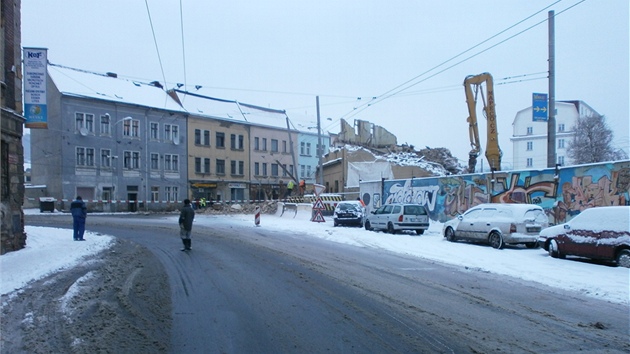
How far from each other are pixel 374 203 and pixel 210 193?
31.7 meters

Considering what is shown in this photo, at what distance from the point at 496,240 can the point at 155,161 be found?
1794 inches

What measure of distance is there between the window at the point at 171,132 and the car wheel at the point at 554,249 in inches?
1933

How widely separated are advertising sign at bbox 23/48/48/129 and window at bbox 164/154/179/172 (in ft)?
138

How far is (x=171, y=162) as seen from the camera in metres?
57.5

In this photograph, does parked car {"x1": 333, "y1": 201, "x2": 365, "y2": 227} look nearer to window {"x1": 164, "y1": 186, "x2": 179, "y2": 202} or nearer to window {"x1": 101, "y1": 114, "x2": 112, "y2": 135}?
window {"x1": 101, "y1": 114, "x2": 112, "y2": 135}

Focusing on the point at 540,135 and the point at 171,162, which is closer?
the point at 171,162

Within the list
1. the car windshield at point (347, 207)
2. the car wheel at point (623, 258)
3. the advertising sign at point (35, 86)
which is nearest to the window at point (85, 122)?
the car windshield at point (347, 207)

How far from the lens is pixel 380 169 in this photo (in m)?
48.3

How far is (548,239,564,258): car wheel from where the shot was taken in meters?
14.5

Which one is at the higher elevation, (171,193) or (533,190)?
(533,190)

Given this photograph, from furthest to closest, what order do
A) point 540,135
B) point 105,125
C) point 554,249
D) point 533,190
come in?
point 540,135 < point 105,125 < point 533,190 < point 554,249

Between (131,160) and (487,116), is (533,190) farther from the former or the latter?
(131,160)

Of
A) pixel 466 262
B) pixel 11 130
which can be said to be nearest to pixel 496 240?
pixel 466 262

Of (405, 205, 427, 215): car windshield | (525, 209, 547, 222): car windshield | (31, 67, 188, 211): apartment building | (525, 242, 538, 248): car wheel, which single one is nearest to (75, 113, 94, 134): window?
(31, 67, 188, 211): apartment building
